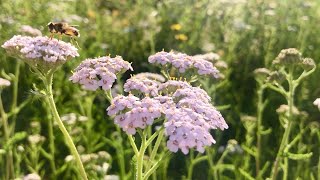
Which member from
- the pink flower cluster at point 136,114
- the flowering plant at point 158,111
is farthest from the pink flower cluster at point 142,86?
the pink flower cluster at point 136,114

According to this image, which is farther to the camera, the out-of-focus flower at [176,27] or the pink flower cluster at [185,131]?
the out-of-focus flower at [176,27]

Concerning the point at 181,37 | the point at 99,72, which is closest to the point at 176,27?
the point at 181,37

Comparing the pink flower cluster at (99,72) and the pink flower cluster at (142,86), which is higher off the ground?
the pink flower cluster at (99,72)

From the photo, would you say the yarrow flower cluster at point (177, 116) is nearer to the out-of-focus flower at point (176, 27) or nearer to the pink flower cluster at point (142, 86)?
the pink flower cluster at point (142, 86)

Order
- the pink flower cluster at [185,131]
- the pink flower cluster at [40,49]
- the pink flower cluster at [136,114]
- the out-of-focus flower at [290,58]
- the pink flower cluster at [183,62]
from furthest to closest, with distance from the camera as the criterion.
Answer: the out-of-focus flower at [290,58]
the pink flower cluster at [183,62]
the pink flower cluster at [40,49]
the pink flower cluster at [136,114]
the pink flower cluster at [185,131]

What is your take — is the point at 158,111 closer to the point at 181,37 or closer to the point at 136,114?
the point at 136,114

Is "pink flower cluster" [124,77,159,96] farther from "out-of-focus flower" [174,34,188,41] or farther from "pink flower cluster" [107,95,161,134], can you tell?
"out-of-focus flower" [174,34,188,41]

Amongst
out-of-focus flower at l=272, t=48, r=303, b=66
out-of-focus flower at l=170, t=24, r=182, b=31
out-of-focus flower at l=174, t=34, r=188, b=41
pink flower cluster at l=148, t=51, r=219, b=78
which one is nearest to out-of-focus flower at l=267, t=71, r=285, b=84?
out-of-focus flower at l=272, t=48, r=303, b=66
